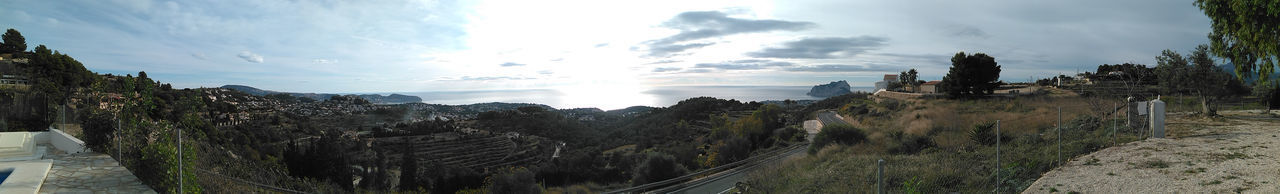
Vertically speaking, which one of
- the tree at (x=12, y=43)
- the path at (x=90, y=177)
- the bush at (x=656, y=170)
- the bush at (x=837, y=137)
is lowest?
the bush at (x=656, y=170)

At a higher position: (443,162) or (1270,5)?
(1270,5)

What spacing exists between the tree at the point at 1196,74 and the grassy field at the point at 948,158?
2.57 meters

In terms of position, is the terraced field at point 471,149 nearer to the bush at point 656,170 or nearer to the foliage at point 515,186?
the foliage at point 515,186

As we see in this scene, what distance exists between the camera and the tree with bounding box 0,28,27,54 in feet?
71.2

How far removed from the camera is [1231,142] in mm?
7617

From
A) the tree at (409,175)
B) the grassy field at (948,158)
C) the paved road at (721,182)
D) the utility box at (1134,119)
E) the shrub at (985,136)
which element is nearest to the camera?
the grassy field at (948,158)

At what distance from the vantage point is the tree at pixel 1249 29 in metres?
4.93

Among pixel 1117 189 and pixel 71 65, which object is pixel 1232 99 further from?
pixel 71 65

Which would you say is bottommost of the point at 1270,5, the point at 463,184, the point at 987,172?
the point at 463,184

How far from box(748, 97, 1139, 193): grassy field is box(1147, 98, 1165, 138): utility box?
1.14ft

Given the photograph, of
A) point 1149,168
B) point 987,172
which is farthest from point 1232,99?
point 987,172

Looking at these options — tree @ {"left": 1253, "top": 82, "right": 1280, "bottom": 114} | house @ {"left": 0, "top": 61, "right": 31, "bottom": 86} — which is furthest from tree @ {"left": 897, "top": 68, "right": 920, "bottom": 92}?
house @ {"left": 0, "top": 61, "right": 31, "bottom": 86}

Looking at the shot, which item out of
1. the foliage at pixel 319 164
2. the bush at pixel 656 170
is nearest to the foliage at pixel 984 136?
the bush at pixel 656 170

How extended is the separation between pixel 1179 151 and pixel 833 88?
44595 mm
